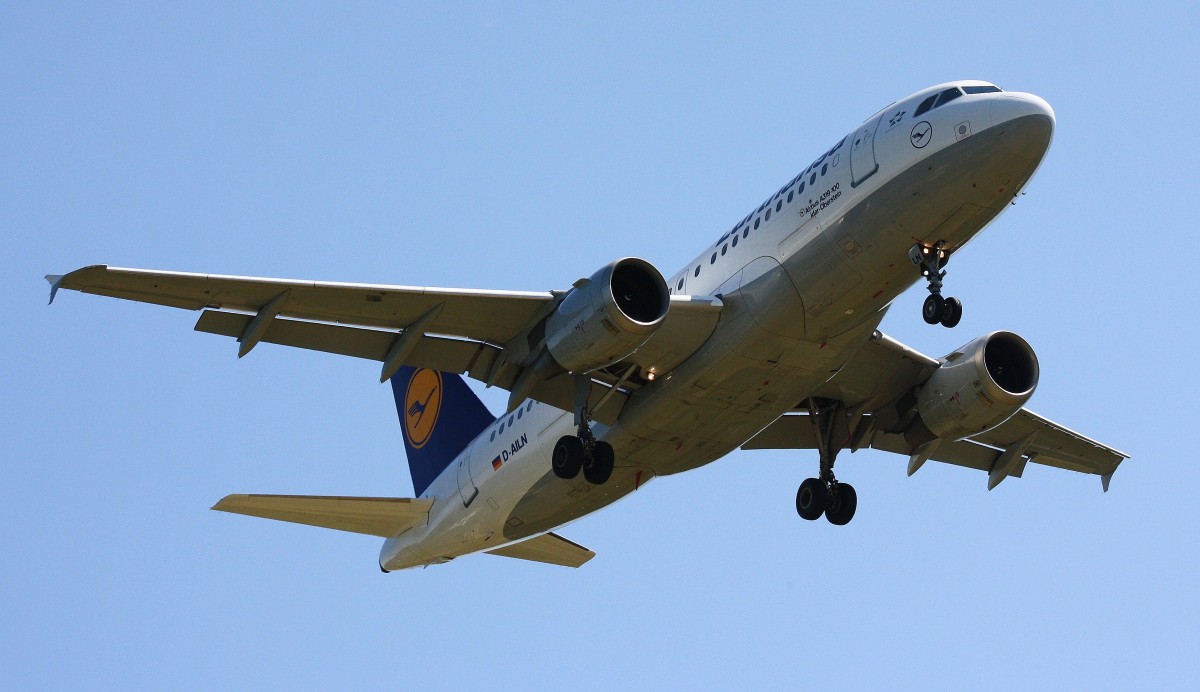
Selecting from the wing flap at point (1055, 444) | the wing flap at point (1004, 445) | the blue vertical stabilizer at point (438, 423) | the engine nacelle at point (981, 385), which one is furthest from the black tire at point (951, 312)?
the blue vertical stabilizer at point (438, 423)

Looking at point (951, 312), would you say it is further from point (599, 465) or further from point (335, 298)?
point (335, 298)

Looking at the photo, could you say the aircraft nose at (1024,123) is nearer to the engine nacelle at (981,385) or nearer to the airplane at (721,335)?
the airplane at (721,335)

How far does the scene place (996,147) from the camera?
20562 millimetres

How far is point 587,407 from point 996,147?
7569 mm

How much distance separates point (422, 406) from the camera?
31.8m

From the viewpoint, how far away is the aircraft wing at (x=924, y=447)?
26.3m

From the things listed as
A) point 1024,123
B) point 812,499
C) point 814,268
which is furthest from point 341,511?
point 1024,123

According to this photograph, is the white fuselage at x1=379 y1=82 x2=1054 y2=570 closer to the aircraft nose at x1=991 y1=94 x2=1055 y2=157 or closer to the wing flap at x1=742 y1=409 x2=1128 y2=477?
the aircraft nose at x1=991 y1=94 x2=1055 y2=157

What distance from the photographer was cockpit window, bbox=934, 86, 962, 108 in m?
21.3

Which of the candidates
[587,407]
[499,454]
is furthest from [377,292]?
[499,454]

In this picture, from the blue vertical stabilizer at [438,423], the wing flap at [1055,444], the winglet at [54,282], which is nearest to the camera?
the winglet at [54,282]

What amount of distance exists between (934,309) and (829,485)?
20.9ft

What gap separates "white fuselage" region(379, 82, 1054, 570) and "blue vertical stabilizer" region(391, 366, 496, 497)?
14.2 feet

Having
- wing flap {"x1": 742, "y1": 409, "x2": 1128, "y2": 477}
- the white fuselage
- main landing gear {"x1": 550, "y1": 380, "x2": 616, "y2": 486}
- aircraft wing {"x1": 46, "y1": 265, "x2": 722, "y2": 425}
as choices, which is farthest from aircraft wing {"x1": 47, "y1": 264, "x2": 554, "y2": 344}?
wing flap {"x1": 742, "y1": 409, "x2": 1128, "y2": 477}
